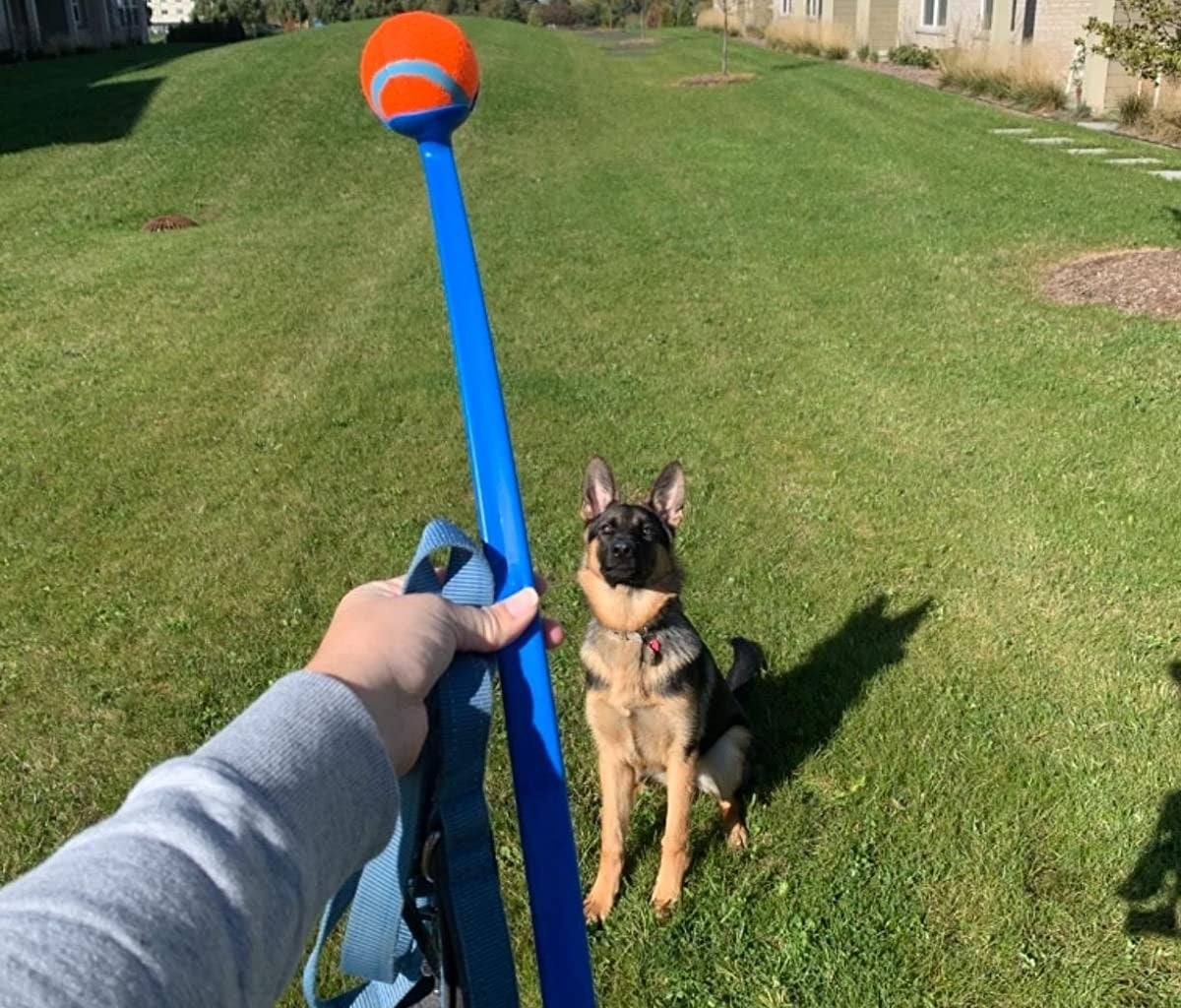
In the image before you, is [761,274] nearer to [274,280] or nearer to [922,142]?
[274,280]

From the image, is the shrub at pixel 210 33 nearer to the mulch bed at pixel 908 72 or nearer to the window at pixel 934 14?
the mulch bed at pixel 908 72

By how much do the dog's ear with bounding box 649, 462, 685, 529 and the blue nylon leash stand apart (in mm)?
2408

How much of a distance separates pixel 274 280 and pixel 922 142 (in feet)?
36.2

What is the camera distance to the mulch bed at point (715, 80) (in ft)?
91.2

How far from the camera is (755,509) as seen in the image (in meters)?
5.73

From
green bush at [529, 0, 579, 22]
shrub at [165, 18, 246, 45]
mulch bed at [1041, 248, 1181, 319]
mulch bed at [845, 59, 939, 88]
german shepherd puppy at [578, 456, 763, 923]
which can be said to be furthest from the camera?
green bush at [529, 0, 579, 22]

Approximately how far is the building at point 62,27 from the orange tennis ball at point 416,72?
1675 inches

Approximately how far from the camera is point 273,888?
83 centimetres

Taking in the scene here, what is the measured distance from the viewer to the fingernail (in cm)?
124

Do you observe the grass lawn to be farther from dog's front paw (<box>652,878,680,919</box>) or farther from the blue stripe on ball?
the blue stripe on ball

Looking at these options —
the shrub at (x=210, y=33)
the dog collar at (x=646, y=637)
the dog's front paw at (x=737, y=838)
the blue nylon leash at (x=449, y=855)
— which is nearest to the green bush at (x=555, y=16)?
the shrub at (x=210, y=33)

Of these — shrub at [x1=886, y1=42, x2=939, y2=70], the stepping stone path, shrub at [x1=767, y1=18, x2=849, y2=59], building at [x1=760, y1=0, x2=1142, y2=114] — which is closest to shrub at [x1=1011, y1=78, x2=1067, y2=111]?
building at [x1=760, y1=0, x2=1142, y2=114]

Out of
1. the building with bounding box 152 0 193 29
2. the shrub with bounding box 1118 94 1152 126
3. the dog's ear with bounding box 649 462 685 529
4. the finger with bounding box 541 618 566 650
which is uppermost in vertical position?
the building with bounding box 152 0 193 29

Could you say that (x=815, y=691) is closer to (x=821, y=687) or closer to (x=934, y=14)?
(x=821, y=687)
